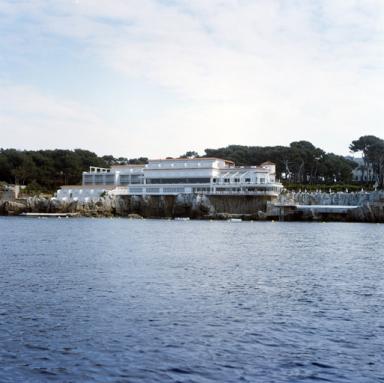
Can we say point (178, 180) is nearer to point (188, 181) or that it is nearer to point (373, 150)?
point (188, 181)

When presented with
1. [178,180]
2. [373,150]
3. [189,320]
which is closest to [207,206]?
[178,180]

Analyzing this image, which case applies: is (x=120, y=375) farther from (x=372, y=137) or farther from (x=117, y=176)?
(x=372, y=137)

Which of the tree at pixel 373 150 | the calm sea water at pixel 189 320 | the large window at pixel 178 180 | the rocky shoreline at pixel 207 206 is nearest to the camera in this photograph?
the calm sea water at pixel 189 320

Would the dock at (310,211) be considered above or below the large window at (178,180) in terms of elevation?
below

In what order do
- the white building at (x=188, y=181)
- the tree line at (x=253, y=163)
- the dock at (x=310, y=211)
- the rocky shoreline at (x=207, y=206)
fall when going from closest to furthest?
the rocky shoreline at (x=207, y=206) < the dock at (x=310, y=211) < the white building at (x=188, y=181) < the tree line at (x=253, y=163)

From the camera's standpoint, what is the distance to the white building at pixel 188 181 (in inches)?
4988

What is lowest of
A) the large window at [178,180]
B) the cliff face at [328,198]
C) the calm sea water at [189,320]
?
the calm sea water at [189,320]

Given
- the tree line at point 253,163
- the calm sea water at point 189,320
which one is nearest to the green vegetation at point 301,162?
the tree line at point 253,163

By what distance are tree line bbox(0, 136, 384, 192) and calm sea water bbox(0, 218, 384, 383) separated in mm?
112199

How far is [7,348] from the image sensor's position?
1834 centimetres

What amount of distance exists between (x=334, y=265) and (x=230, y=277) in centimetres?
1131

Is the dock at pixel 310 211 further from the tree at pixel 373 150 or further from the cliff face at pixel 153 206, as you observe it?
the tree at pixel 373 150

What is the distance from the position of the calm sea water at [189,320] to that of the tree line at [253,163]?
368 ft

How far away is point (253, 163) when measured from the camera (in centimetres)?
16450
